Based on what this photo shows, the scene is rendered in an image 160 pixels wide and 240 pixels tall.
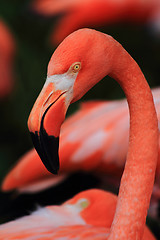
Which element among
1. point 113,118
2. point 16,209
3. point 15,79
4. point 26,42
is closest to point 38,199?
point 16,209

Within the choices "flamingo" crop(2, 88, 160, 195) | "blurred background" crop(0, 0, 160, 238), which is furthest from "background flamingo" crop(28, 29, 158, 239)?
"blurred background" crop(0, 0, 160, 238)

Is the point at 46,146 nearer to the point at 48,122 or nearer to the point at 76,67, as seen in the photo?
the point at 48,122

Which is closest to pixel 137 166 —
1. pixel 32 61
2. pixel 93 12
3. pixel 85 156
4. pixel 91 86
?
pixel 91 86

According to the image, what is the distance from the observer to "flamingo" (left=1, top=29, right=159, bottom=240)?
106 centimetres

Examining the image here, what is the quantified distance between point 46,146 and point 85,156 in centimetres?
94

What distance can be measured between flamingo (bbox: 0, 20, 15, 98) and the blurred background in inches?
0.7

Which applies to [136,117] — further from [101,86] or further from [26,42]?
[26,42]

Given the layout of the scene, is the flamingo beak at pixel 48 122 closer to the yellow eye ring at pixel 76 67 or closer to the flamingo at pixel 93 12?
the yellow eye ring at pixel 76 67

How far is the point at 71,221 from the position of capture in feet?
5.06

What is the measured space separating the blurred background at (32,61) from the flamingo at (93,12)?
0.09ft

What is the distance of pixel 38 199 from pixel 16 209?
127 mm

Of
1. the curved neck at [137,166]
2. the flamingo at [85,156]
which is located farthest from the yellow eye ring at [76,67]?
the flamingo at [85,156]

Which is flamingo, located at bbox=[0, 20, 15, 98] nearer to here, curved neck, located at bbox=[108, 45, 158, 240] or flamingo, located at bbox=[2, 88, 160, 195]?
flamingo, located at bbox=[2, 88, 160, 195]

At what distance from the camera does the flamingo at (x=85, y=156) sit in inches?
77.5
